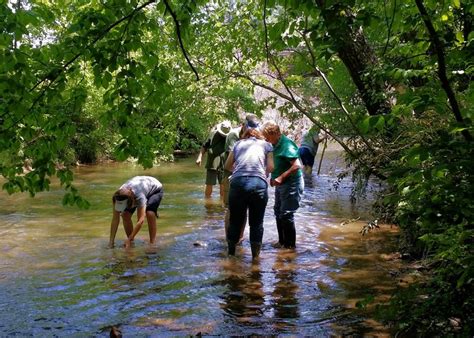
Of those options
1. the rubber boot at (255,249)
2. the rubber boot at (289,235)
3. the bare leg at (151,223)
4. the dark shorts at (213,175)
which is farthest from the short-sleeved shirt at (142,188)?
the dark shorts at (213,175)

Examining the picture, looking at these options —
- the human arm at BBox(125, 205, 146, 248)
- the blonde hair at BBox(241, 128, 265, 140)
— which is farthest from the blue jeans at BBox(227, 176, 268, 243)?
the human arm at BBox(125, 205, 146, 248)

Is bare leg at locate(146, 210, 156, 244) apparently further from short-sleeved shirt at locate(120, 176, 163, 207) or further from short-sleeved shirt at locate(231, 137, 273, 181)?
short-sleeved shirt at locate(231, 137, 273, 181)

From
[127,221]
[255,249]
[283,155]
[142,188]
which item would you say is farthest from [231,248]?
[127,221]

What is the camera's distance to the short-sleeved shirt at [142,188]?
750cm

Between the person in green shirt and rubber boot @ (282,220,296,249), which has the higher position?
the person in green shirt

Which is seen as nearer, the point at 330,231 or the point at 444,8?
the point at 444,8

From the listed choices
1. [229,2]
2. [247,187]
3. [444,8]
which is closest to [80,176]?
[229,2]

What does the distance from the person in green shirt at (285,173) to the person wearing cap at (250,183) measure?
1.48 feet

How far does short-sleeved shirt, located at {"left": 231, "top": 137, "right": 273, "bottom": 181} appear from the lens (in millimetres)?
6656

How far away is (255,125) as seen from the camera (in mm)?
7270

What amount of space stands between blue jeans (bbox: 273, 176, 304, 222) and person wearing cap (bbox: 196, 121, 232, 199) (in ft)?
12.3

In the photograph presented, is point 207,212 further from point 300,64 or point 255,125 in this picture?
point 300,64

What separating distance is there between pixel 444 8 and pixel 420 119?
1.72 m

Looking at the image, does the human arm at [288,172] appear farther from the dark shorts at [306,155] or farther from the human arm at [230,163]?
the dark shorts at [306,155]
